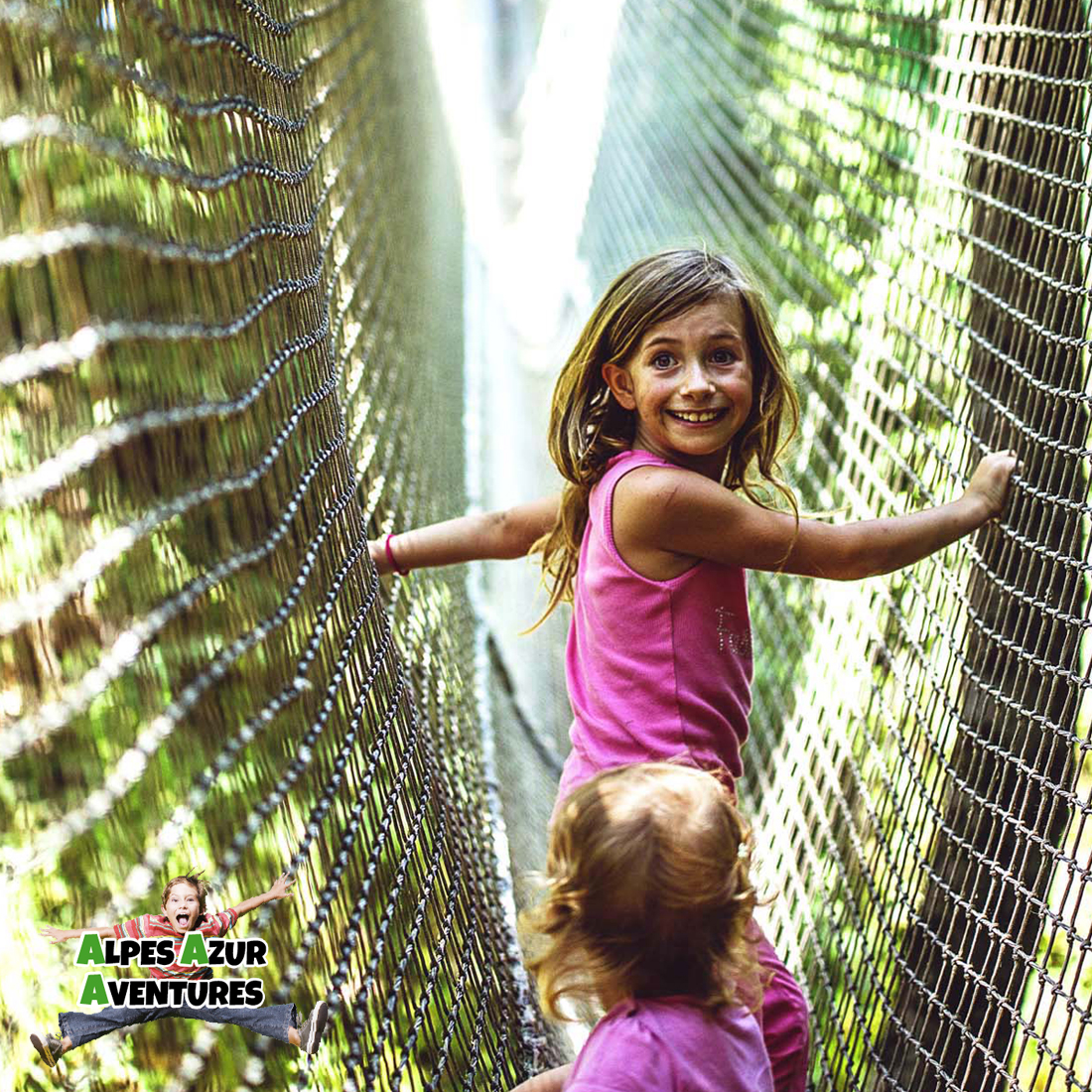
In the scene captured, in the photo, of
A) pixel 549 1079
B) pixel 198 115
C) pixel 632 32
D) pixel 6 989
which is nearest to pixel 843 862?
pixel 549 1079

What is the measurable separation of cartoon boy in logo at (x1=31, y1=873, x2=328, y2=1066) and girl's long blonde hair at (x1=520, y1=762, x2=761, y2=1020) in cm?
15

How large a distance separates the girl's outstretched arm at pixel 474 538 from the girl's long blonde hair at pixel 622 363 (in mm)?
38

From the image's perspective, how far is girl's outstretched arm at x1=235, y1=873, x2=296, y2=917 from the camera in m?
0.84

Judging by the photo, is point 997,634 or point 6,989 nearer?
point 6,989

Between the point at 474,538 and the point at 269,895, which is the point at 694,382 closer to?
the point at 474,538

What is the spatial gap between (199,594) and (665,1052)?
39cm

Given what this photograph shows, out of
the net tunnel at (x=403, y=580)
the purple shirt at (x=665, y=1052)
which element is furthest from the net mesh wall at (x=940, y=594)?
the purple shirt at (x=665, y=1052)

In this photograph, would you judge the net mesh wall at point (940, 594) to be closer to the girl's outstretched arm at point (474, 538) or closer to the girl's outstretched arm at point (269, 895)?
the girl's outstretched arm at point (474, 538)

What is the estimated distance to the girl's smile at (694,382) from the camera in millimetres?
1122

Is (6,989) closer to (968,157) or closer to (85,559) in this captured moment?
(85,559)

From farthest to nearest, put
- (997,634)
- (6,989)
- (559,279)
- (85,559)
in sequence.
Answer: (559,279)
(997,634)
(6,989)
(85,559)

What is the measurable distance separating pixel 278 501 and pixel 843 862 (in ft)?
3.05

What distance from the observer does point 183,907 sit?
875 mm

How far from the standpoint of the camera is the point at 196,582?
802mm
